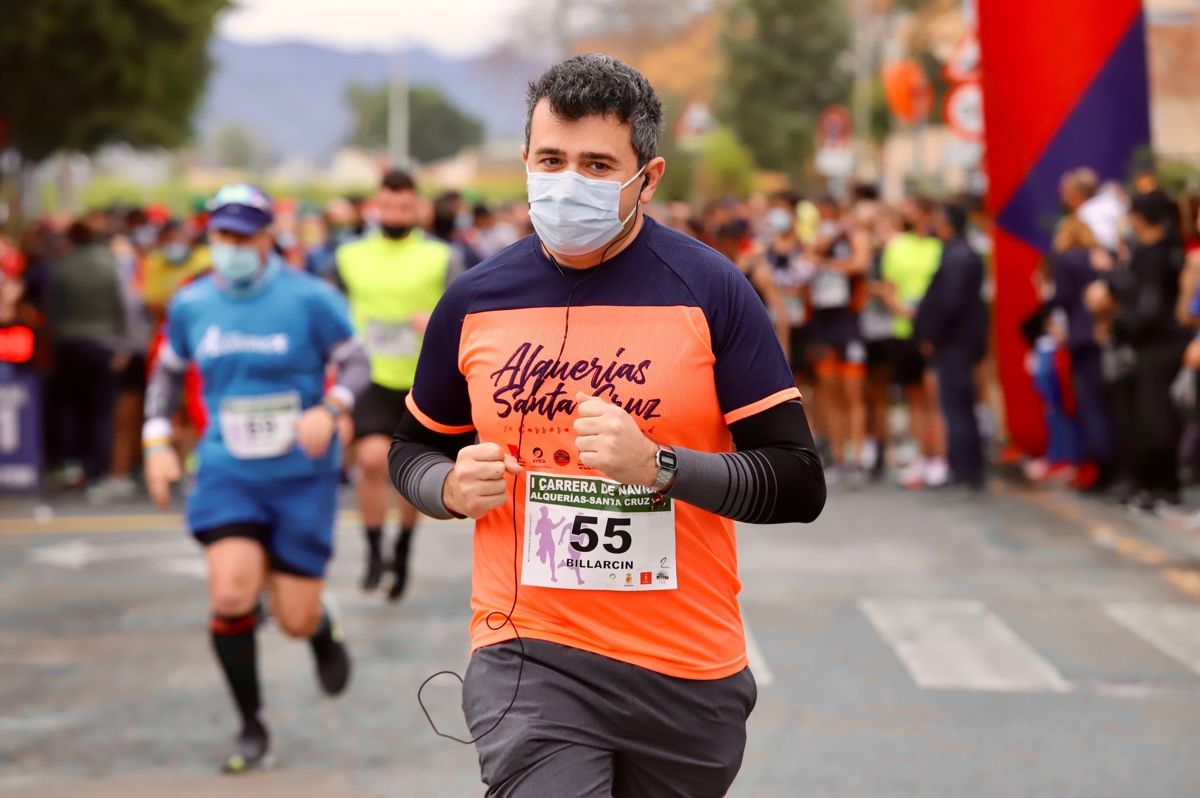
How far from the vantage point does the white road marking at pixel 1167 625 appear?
27.3ft

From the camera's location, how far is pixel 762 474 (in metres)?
3.38

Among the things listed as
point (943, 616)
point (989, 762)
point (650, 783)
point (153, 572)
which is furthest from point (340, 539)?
point (650, 783)

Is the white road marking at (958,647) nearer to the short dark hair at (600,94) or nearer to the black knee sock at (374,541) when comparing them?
the black knee sock at (374,541)

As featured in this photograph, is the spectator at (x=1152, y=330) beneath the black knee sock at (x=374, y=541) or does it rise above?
above

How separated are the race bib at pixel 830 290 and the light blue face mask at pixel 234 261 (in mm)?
8672

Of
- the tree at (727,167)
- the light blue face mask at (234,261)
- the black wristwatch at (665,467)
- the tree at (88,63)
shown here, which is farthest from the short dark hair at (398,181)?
the tree at (727,167)

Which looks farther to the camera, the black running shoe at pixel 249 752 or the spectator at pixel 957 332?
the spectator at pixel 957 332

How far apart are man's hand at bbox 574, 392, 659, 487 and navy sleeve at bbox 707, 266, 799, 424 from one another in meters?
0.28

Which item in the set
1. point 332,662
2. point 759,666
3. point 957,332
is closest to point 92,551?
point 332,662

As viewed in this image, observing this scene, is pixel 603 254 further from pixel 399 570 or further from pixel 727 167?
pixel 727 167

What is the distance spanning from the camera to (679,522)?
3.57m

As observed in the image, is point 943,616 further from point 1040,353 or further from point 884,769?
point 1040,353

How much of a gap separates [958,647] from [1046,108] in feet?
23.7

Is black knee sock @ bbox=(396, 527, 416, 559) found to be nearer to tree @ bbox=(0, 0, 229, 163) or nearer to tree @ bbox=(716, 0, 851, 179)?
tree @ bbox=(0, 0, 229, 163)
